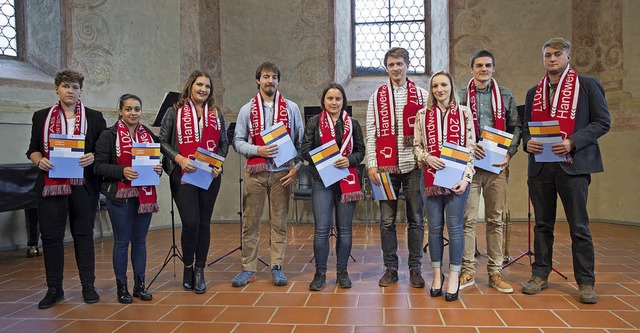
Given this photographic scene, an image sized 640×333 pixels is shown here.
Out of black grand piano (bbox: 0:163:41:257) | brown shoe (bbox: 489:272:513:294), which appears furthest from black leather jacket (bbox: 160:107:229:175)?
brown shoe (bbox: 489:272:513:294)

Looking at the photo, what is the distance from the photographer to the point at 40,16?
6.48 metres

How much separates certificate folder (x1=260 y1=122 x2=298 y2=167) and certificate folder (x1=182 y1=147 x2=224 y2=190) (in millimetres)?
434

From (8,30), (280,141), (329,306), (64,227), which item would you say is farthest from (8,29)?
(329,306)

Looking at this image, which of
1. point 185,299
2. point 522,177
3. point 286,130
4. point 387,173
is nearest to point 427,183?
point 387,173

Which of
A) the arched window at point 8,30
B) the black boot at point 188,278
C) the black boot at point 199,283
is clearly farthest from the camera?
the arched window at point 8,30

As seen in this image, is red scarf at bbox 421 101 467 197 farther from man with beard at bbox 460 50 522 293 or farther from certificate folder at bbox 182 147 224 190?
certificate folder at bbox 182 147 224 190

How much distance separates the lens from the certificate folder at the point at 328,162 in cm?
352

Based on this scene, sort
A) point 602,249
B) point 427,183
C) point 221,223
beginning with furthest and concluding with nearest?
point 221,223 → point 602,249 → point 427,183

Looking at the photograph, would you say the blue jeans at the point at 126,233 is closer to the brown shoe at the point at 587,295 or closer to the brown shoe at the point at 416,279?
the brown shoe at the point at 416,279

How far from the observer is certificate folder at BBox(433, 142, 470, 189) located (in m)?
3.12

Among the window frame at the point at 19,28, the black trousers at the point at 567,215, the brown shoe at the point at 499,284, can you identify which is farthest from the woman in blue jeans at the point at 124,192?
the window frame at the point at 19,28

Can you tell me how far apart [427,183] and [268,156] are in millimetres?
1203

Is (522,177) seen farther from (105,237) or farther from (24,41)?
(24,41)

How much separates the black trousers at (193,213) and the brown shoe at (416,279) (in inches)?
63.6
